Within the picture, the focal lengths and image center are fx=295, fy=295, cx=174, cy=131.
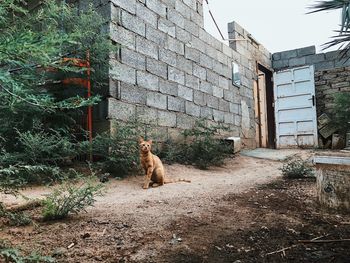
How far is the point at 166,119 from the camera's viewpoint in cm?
518

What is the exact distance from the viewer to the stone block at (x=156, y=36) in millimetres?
4973

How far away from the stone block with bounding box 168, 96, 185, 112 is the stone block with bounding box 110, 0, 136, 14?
5.16ft

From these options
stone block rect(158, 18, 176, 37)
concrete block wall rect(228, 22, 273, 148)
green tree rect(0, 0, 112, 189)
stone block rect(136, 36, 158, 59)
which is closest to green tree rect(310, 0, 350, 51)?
green tree rect(0, 0, 112, 189)

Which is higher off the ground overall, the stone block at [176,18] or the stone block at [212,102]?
the stone block at [176,18]

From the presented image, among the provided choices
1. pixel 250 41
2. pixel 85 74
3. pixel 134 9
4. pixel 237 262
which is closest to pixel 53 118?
pixel 85 74

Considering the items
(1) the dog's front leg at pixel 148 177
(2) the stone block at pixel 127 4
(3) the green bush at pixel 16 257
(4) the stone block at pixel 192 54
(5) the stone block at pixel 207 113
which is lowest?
(3) the green bush at pixel 16 257

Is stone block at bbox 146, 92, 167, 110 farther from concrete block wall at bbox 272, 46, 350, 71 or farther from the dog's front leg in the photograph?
concrete block wall at bbox 272, 46, 350, 71

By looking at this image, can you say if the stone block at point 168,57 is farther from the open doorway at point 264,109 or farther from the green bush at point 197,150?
the open doorway at point 264,109

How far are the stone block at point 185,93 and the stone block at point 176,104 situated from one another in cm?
11

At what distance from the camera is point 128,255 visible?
1531 mm

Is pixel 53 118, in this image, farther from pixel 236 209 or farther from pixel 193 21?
pixel 193 21

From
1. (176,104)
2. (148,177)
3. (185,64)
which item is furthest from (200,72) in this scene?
(148,177)

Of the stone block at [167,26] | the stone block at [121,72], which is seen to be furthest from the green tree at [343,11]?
the stone block at [167,26]

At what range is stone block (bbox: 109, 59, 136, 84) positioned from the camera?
4145 mm
